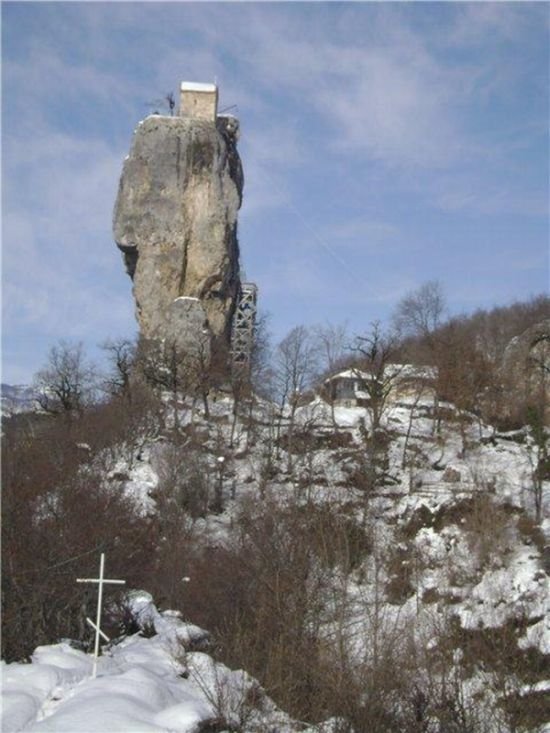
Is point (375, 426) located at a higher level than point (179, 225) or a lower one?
lower

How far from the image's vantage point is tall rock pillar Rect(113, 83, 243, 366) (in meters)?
44.9

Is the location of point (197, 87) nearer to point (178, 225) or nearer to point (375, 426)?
point (178, 225)

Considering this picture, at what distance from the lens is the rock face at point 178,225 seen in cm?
4494

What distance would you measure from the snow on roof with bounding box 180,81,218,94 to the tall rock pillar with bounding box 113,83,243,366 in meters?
2.17

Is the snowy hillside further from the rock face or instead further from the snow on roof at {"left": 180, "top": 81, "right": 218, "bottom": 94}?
the snow on roof at {"left": 180, "top": 81, "right": 218, "bottom": 94}

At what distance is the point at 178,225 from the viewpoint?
45.2 metres

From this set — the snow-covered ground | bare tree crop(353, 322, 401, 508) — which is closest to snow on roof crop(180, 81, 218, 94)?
bare tree crop(353, 322, 401, 508)

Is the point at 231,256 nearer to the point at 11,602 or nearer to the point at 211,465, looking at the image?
the point at 211,465

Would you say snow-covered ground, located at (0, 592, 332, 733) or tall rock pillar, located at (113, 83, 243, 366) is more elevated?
tall rock pillar, located at (113, 83, 243, 366)

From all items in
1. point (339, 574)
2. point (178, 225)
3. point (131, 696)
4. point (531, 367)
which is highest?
point (178, 225)

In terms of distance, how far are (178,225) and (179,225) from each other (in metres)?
0.06

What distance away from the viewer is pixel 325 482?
32.8m

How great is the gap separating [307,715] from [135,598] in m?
6.29

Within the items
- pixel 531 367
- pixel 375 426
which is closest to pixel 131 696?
pixel 375 426
